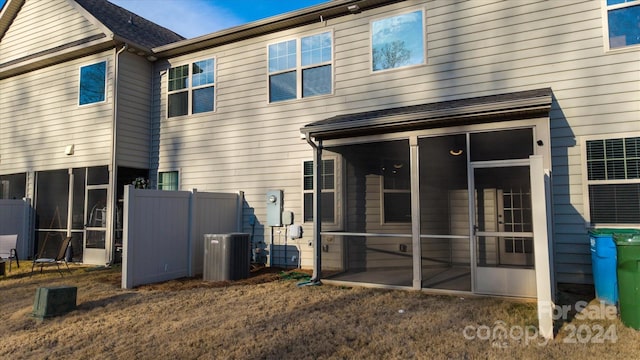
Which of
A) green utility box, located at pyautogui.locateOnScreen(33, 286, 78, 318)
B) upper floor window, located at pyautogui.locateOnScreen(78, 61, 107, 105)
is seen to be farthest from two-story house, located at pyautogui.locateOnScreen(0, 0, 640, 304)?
green utility box, located at pyautogui.locateOnScreen(33, 286, 78, 318)

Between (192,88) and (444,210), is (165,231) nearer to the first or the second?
(192,88)

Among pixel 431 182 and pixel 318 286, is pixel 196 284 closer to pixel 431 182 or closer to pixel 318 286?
pixel 318 286

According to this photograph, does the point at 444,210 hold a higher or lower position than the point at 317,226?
higher

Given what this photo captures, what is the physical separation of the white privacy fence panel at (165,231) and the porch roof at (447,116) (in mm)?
2877

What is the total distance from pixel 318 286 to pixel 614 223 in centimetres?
456

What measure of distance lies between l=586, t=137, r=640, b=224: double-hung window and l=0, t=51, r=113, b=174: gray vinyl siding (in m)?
9.94

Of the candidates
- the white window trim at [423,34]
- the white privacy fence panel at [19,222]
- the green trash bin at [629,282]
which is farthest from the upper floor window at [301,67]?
the white privacy fence panel at [19,222]

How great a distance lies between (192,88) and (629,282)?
9371mm

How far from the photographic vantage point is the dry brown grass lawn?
383 cm

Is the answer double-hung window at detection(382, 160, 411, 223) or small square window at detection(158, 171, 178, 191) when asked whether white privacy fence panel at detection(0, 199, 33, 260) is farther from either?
double-hung window at detection(382, 160, 411, 223)

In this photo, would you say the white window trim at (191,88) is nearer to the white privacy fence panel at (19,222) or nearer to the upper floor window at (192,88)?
the upper floor window at (192,88)

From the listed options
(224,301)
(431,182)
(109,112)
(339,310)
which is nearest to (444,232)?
(431,182)

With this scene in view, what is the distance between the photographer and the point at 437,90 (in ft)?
24.7

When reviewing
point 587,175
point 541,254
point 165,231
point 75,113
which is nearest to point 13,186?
point 75,113
